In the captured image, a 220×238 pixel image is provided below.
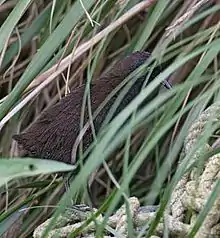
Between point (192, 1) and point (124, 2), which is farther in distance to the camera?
point (192, 1)

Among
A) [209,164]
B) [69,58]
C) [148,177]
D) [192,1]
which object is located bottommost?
[148,177]

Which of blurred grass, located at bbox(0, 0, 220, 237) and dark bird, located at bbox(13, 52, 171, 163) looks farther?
dark bird, located at bbox(13, 52, 171, 163)

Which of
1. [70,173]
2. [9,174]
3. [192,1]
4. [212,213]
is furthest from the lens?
[192,1]

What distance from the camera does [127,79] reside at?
30.8 inches

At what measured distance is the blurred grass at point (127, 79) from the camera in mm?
650

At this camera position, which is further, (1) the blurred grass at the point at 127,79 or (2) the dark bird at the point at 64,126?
(2) the dark bird at the point at 64,126

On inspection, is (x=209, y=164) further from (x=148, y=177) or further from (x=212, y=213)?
(x=148, y=177)

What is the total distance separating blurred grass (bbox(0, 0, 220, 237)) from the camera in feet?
2.13

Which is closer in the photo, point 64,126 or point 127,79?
point 127,79

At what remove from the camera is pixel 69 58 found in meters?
1.12

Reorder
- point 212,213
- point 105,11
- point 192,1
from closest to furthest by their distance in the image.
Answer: point 212,213 < point 105,11 < point 192,1

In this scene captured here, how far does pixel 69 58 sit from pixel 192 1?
0.40 meters

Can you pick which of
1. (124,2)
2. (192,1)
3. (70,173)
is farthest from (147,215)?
(192,1)

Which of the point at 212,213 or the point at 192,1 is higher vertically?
the point at 192,1
